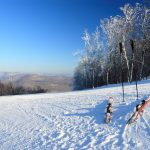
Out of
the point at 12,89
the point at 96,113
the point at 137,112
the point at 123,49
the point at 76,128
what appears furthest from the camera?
the point at 12,89

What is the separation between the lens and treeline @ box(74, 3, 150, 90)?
5094 centimetres

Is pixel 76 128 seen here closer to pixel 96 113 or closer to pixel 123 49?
pixel 96 113

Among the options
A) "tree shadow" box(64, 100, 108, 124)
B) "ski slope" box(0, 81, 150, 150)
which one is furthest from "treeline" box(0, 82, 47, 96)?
"tree shadow" box(64, 100, 108, 124)

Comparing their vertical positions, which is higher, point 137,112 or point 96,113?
point 137,112

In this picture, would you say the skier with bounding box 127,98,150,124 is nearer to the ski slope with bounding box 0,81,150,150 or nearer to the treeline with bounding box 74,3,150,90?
the ski slope with bounding box 0,81,150,150

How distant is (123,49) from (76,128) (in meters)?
30.5

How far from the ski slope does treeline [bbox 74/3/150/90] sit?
1897 centimetres

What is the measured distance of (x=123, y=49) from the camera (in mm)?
48438

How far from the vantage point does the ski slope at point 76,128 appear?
1570 cm

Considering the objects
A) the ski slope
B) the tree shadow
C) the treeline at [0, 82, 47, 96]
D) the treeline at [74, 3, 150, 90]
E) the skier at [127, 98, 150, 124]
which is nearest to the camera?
the ski slope

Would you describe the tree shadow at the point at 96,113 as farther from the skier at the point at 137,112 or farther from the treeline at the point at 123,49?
the treeline at the point at 123,49

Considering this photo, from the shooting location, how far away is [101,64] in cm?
6228

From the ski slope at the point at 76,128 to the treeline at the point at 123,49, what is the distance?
1897 centimetres

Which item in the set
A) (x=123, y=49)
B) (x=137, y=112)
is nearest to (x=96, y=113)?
(x=137, y=112)
